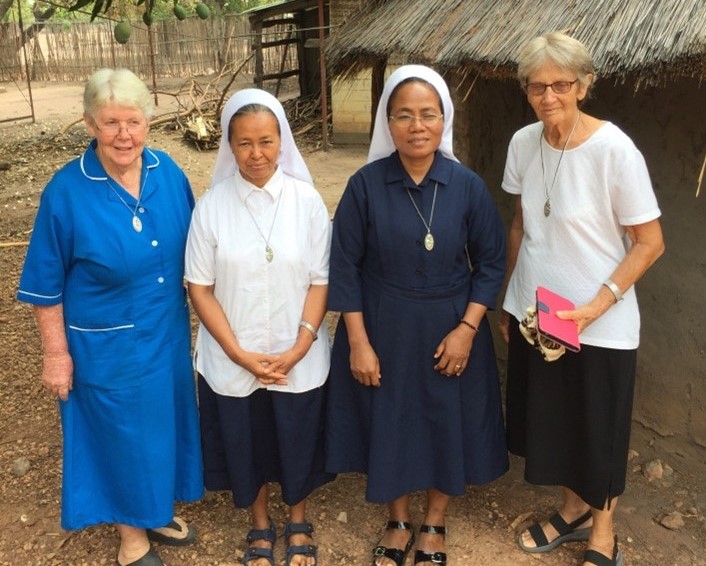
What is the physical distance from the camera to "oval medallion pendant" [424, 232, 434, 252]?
260 centimetres

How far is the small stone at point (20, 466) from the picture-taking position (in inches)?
150

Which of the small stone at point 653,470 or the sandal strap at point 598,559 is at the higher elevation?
the sandal strap at point 598,559

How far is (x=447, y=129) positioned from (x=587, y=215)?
562 mm

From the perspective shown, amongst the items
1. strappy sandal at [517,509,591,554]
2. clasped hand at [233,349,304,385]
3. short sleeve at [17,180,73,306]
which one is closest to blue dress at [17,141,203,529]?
short sleeve at [17,180,73,306]

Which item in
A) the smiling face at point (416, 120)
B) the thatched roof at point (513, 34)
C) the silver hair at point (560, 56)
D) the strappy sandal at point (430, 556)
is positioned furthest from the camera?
the strappy sandal at point (430, 556)

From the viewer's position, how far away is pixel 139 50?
72.8ft

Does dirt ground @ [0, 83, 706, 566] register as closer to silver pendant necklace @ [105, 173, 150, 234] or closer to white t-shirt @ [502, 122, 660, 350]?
white t-shirt @ [502, 122, 660, 350]

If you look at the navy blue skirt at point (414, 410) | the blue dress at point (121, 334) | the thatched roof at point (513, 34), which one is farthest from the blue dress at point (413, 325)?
the thatched roof at point (513, 34)

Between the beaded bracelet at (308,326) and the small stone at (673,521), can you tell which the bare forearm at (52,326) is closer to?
the beaded bracelet at (308,326)

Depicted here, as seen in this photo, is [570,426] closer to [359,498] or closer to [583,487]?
[583,487]

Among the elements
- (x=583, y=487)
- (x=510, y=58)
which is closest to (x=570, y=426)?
(x=583, y=487)

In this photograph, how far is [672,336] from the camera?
3602 mm

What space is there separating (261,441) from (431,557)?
0.82 meters

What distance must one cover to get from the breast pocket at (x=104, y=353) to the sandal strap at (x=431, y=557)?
51.5 inches
